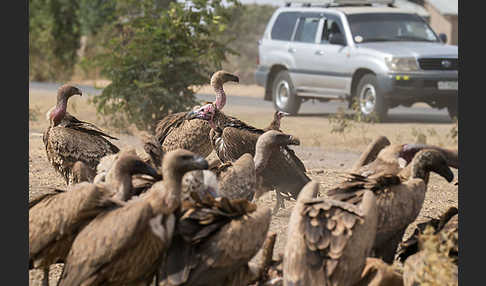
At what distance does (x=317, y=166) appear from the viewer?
10.8 m

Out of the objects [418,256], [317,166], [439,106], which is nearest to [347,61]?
[439,106]

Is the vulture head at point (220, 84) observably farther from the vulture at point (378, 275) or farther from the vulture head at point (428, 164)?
the vulture at point (378, 275)

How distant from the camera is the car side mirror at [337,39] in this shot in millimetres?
16219

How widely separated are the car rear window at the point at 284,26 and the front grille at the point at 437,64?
3.18 m

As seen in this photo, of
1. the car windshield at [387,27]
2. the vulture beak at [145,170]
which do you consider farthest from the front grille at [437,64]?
the vulture beak at [145,170]

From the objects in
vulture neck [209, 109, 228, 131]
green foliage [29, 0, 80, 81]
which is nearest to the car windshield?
vulture neck [209, 109, 228, 131]

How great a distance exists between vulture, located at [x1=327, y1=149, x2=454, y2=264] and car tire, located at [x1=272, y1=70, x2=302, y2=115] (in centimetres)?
1214

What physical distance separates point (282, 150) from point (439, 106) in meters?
8.66

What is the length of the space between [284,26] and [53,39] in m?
13.1

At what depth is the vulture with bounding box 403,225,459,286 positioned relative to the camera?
180 inches

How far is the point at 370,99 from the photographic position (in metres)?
16.0

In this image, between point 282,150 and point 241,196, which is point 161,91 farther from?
point 241,196

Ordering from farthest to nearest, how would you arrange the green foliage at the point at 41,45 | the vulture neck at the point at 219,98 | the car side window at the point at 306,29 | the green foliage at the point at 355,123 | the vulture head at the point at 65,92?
1. the green foliage at the point at 41,45
2. the car side window at the point at 306,29
3. the green foliage at the point at 355,123
4. the vulture neck at the point at 219,98
5. the vulture head at the point at 65,92

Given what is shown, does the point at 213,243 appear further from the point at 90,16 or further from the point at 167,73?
the point at 90,16
